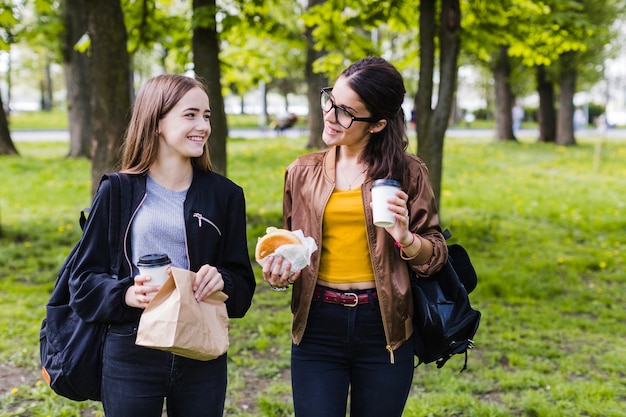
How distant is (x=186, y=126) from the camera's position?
2.33m

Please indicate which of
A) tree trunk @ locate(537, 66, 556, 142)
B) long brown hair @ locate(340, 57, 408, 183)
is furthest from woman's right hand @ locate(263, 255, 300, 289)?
tree trunk @ locate(537, 66, 556, 142)

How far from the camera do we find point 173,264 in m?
2.31

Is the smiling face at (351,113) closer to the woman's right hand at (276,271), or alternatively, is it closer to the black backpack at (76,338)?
the woman's right hand at (276,271)

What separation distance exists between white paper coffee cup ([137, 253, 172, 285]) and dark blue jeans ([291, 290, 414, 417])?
26.5 inches

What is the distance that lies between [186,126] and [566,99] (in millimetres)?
22203

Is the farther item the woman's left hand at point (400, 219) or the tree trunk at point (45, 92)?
the tree trunk at point (45, 92)

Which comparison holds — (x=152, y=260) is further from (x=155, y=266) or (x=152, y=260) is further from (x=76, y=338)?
(x=76, y=338)

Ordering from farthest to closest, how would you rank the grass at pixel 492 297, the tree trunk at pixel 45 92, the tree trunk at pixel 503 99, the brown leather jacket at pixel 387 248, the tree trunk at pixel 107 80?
1. the tree trunk at pixel 45 92
2. the tree trunk at pixel 503 99
3. the tree trunk at pixel 107 80
4. the grass at pixel 492 297
5. the brown leather jacket at pixel 387 248

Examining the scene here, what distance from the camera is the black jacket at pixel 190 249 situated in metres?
2.21

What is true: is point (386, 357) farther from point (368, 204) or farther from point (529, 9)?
point (529, 9)

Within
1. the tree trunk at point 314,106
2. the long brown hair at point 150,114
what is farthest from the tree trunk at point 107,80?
the tree trunk at point 314,106

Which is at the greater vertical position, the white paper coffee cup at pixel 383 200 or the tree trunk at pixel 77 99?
the tree trunk at pixel 77 99

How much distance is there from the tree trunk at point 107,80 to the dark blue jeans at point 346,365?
4.81 meters

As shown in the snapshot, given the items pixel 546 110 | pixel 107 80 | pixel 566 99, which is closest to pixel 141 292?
pixel 107 80
